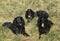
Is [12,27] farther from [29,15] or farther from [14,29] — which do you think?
[29,15]

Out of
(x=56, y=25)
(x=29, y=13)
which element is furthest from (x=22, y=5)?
(x=56, y=25)

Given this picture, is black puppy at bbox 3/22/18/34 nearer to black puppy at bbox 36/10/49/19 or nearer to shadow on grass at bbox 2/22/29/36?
shadow on grass at bbox 2/22/29/36

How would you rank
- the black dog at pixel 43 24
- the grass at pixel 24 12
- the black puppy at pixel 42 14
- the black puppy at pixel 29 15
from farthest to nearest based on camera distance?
1. the black puppy at pixel 42 14
2. the black puppy at pixel 29 15
3. the black dog at pixel 43 24
4. the grass at pixel 24 12

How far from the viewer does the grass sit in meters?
9.02

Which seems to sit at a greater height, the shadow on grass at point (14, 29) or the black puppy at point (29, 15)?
the black puppy at point (29, 15)

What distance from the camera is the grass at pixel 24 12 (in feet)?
A: 29.6

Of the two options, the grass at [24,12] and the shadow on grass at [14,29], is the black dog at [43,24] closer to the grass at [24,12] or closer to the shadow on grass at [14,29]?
the grass at [24,12]

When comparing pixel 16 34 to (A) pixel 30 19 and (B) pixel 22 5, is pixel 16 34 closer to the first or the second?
(A) pixel 30 19

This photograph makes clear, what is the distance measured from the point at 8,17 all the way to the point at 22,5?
965mm

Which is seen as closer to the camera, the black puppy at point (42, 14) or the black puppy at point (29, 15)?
the black puppy at point (29, 15)

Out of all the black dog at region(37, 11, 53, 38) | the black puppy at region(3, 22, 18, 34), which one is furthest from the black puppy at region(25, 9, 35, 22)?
the black puppy at region(3, 22, 18, 34)

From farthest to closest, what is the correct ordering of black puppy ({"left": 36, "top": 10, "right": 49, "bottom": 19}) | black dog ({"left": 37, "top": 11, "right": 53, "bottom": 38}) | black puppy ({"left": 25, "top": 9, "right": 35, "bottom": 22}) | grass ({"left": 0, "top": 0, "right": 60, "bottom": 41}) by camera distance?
black puppy ({"left": 36, "top": 10, "right": 49, "bottom": 19})
black puppy ({"left": 25, "top": 9, "right": 35, "bottom": 22})
black dog ({"left": 37, "top": 11, "right": 53, "bottom": 38})
grass ({"left": 0, "top": 0, "right": 60, "bottom": 41})

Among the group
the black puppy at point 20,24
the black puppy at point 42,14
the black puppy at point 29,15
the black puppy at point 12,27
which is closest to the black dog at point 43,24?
the black puppy at point 42,14

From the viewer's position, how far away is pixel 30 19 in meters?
9.84
